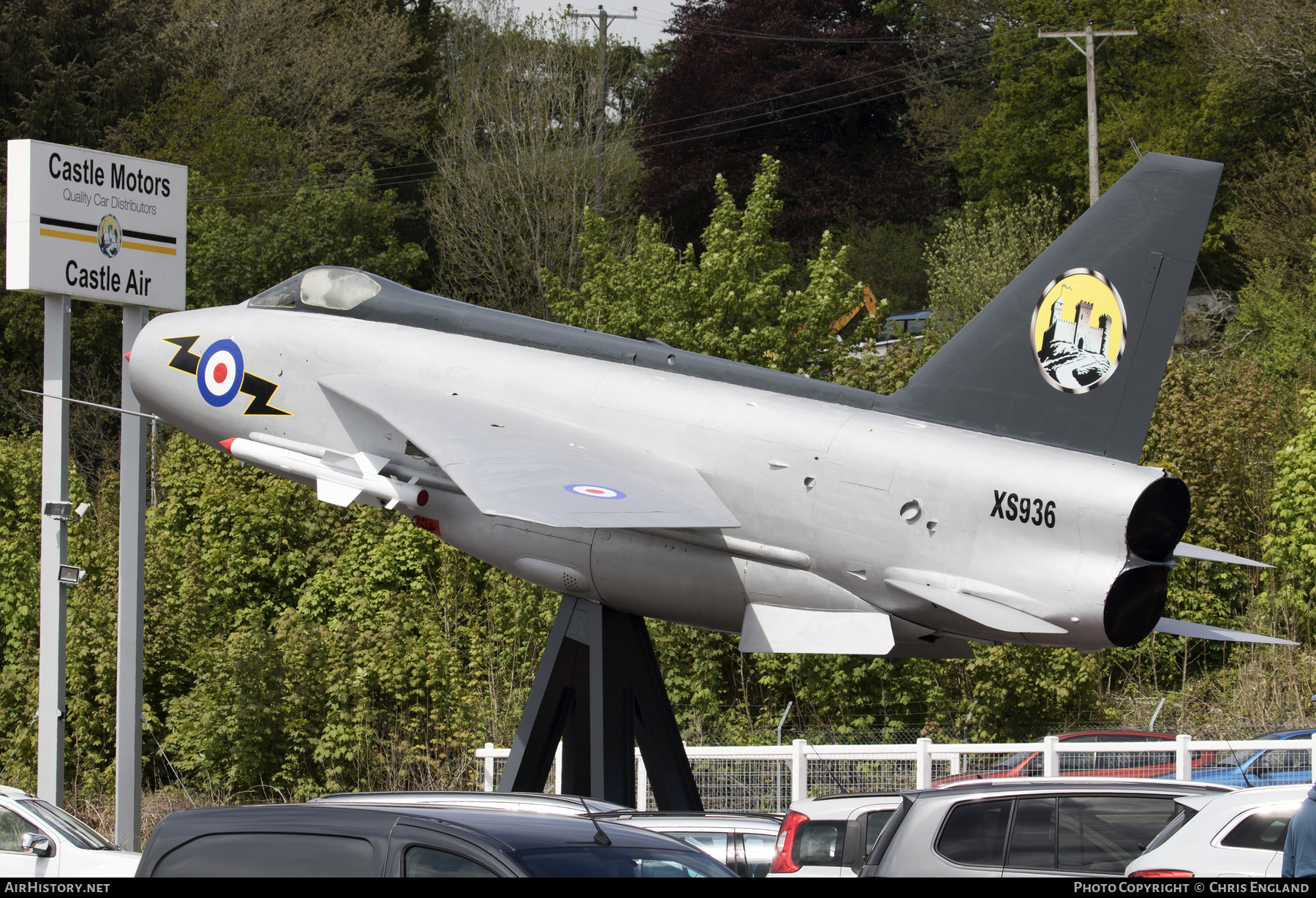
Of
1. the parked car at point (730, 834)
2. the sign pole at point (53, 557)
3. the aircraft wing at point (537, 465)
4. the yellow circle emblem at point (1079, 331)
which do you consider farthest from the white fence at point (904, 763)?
the yellow circle emblem at point (1079, 331)

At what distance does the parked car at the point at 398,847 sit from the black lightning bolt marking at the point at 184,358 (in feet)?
28.7

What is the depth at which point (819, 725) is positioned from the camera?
23.9m

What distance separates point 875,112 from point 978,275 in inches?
710

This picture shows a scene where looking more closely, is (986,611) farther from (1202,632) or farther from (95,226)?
(95,226)

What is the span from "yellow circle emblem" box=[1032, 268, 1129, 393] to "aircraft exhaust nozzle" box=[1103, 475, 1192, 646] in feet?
3.96

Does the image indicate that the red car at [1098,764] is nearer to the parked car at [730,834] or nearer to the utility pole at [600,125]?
the parked car at [730,834]

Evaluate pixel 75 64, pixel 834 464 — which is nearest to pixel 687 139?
pixel 75 64

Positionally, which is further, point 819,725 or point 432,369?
point 819,725

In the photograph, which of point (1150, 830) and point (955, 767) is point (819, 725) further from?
point (1150, 830)

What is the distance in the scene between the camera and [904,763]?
711 inches

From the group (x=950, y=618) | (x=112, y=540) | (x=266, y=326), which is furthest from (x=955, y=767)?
(x=112, y=540)

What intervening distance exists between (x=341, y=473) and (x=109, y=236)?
6.98m

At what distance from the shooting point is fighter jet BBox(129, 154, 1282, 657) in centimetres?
960

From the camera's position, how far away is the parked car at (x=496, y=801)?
6.62 m
